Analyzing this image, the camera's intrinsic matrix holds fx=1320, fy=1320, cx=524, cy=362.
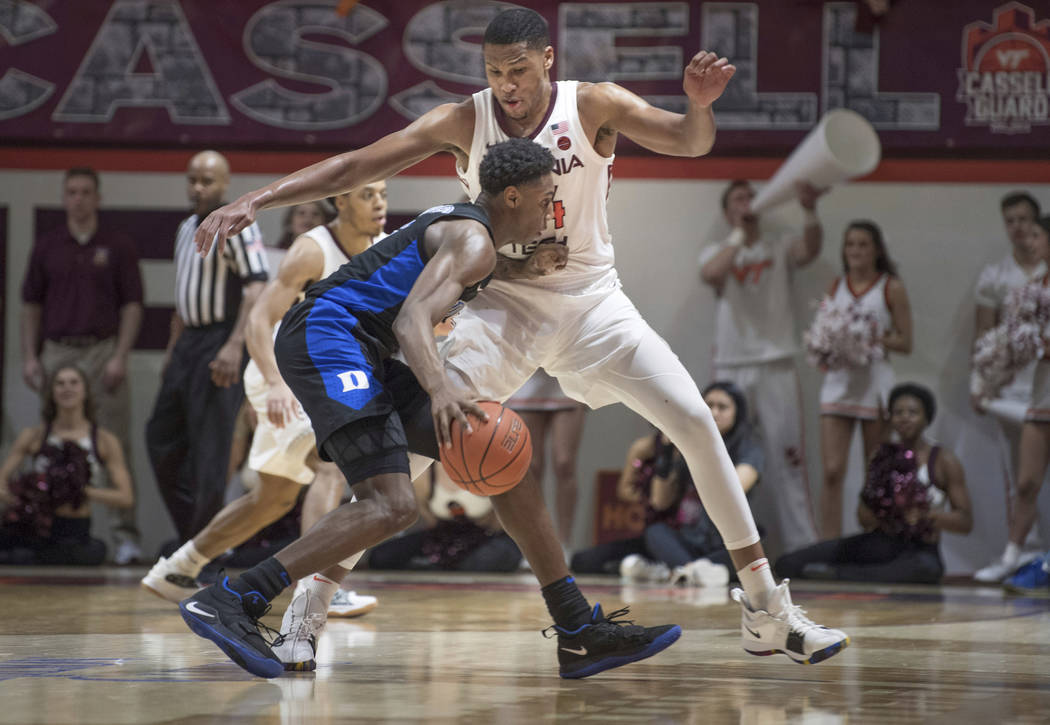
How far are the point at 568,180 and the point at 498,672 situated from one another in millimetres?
1532

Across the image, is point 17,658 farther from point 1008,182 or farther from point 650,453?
point 1008,182

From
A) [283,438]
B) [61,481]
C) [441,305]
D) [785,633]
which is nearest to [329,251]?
[283,438]

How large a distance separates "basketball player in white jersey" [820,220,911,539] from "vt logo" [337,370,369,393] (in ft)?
17.8

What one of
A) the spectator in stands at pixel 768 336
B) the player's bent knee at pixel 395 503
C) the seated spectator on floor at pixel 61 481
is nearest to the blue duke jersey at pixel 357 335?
the player's bent knee at pixel 395 503

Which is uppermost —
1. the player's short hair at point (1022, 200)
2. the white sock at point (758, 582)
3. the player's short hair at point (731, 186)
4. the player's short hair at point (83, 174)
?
the player's short hair at point (83, 174)

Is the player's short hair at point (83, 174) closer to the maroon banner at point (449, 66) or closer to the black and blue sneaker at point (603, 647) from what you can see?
the maroon banner at point (449, 66)

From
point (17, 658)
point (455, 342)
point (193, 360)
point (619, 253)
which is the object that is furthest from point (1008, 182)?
point (17, 658)

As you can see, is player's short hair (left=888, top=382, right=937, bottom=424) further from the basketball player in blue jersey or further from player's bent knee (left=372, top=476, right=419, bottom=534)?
player's bent knee (left=372, top=476, right=419, bottom=534)

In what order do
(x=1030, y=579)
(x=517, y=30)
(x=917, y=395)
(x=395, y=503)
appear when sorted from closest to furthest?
(x=395, y=503)
(x=517, y=30)
(x=1030, y=579)
(x=917, y=395)

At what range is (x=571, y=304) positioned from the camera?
4.12 m

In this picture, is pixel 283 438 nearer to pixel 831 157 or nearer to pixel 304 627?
pixel 304 627

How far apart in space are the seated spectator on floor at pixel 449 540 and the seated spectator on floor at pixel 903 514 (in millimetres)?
1781

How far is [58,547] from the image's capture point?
27.5ft

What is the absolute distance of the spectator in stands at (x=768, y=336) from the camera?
885 cm
